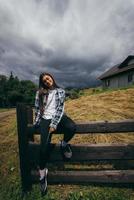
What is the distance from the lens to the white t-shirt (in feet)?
12.9

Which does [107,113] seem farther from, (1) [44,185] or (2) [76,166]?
(1) [44,185]

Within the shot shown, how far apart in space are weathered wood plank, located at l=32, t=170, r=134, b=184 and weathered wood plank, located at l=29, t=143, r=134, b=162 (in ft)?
1.00

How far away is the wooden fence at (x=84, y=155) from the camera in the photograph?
3.90m

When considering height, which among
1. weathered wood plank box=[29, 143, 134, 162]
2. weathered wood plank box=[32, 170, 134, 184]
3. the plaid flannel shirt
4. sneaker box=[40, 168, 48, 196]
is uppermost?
the plaid flannel shirt

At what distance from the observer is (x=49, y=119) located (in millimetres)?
3906

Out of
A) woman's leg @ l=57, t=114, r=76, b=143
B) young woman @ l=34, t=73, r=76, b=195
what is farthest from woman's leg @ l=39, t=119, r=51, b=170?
woman's leg @ l=57, t=114, r=76, b=143

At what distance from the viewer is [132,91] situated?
37.5 feet

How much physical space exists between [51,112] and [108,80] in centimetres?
3770

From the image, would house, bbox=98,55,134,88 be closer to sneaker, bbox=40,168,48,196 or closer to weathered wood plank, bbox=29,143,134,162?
weathered wood plank, bbox=29,143,134,162

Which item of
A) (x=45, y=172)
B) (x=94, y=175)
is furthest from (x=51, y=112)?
(x=94, y=175)

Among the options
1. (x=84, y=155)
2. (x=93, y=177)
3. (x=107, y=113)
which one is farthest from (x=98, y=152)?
(x=107, y=113)

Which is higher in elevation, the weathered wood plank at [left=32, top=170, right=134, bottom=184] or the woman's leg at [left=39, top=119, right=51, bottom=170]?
the woman's leg at [left=39, top=119, right=51, bottom=170]

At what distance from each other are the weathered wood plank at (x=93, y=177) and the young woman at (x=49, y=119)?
247 millimetres

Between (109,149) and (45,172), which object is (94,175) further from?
(45,172)
